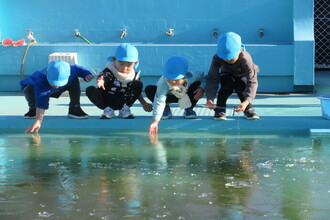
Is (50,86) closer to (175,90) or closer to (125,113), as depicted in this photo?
(125,113)

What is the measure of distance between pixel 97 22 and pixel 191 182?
18.4ft

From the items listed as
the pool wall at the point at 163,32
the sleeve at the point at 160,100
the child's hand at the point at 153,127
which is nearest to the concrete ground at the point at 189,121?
the sleeve at the point at 160,100

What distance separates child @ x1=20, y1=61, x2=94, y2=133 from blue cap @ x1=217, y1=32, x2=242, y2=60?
1.27 m

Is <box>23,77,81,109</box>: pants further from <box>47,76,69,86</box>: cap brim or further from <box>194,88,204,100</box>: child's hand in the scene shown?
<box>194,88,204,100</box>: child's hand

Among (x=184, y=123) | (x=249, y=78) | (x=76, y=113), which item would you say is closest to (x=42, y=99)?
(x=76, y=113)

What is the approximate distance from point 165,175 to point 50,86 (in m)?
2.11

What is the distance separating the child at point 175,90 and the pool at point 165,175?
0.88 feet

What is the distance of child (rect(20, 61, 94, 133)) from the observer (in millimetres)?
5949

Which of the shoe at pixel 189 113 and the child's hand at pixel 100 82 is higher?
the child's hand at pixel 100 82

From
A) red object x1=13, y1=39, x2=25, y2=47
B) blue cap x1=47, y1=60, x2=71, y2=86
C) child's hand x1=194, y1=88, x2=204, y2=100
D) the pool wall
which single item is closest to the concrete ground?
child's hand x1=194, y1=88, x2=204, y2=100

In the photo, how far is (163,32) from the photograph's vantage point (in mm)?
9406

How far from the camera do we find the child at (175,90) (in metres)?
5.97

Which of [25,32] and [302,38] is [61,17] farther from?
[302,38]

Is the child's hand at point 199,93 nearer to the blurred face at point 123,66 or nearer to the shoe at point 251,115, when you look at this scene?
the shoe at point 251,115
